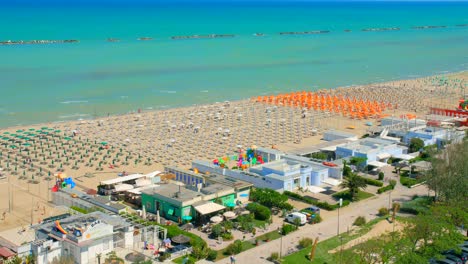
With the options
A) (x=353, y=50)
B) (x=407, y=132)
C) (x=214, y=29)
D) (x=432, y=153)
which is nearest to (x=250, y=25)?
(x=214, y=29)

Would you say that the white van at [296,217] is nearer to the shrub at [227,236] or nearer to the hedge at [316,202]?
the hedge at [316,202]

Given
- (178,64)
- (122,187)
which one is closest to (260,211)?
(122,187)

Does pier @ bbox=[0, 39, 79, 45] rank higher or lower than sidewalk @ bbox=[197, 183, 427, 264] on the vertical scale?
higher

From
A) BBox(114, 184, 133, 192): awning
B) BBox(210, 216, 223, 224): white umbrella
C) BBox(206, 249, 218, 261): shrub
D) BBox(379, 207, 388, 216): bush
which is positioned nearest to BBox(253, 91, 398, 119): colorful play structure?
BBox(379, 207, 388, 216): bush

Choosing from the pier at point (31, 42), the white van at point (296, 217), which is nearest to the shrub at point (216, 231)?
the white van at point (296, 217)

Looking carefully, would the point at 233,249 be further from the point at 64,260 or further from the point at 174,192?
the point at 64,260

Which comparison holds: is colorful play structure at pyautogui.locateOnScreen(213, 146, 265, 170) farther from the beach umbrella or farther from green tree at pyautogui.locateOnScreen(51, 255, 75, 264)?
green tree at pyautogui.locateOnScreen(51, 255, 75, 264)
